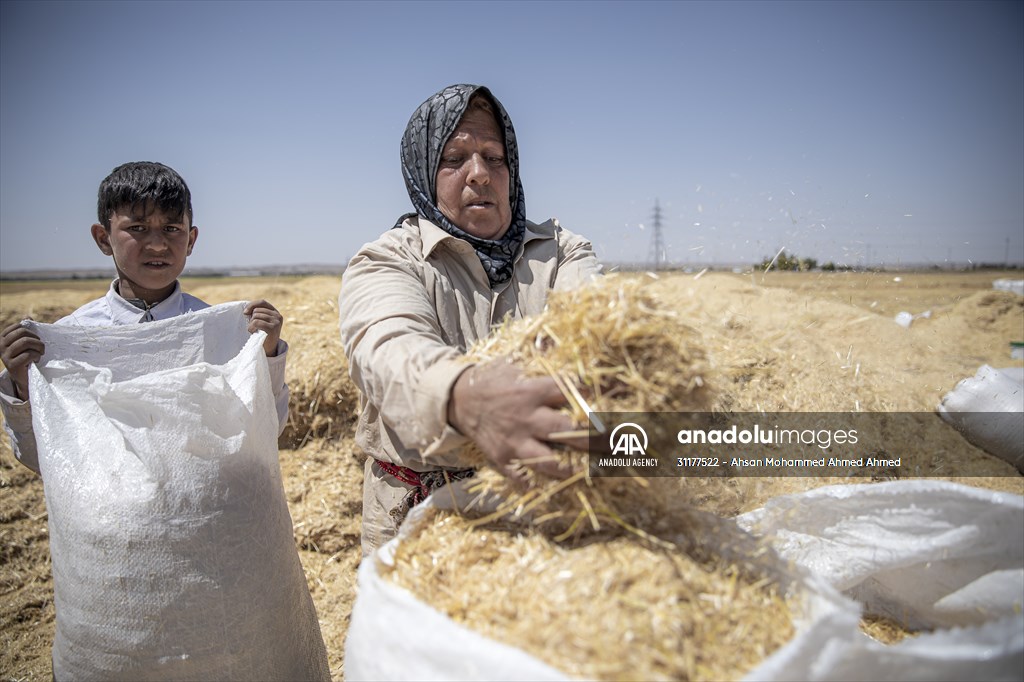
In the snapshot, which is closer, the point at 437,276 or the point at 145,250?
the point at 437,276

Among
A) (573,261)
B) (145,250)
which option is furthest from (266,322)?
(573,261)

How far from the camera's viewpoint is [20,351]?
1949mm

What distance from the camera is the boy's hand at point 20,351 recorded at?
6.36 feet

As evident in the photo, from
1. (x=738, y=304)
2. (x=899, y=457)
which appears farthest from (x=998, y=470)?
(x=738, y=304)

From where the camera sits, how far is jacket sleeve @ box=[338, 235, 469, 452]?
4.41 feet

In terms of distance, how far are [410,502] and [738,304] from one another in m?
5.55

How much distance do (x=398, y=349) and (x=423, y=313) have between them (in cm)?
24

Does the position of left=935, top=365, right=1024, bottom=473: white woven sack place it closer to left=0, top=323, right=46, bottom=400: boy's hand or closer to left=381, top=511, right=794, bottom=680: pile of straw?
left=381, top=511, right=794, bottom=680: pile of straw

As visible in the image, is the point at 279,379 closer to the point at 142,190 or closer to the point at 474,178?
the point at 142,190

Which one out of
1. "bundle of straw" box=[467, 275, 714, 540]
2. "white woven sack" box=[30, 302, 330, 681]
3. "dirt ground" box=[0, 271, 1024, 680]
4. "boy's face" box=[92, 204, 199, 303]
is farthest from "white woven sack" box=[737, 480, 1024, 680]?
"boy's face" box=[92, 204, 199, 303]

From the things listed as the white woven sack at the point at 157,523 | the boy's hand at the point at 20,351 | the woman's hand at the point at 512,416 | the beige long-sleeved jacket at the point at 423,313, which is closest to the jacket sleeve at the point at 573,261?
the beige long-sleeved jacket at the point at 423,313

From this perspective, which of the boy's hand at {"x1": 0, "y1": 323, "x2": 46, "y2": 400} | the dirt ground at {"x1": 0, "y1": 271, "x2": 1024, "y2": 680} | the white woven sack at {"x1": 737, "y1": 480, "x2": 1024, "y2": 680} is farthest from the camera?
the dirt ground at {"x1": 0, "y1": 271, "x2": 1024, "y2": 680}

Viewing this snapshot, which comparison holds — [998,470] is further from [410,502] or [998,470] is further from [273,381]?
[273,381]

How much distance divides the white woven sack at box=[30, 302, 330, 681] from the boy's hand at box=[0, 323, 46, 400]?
0.04 m
